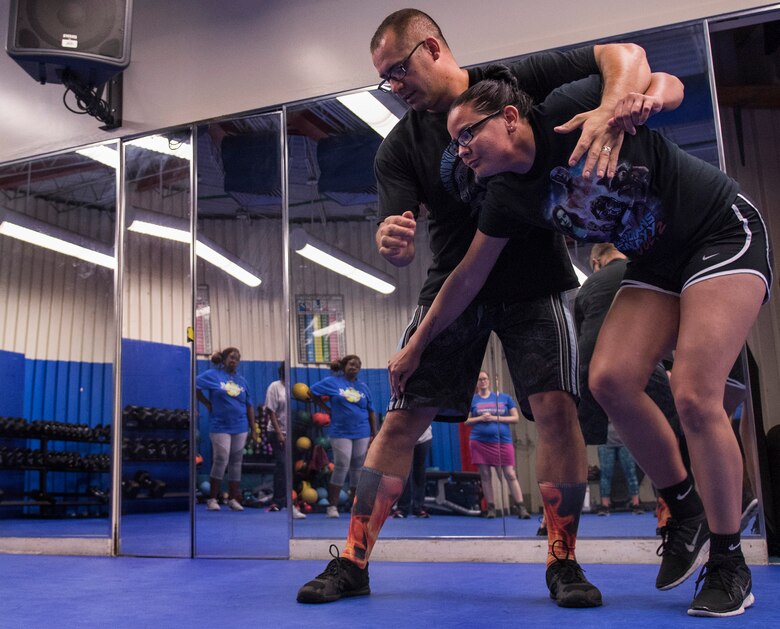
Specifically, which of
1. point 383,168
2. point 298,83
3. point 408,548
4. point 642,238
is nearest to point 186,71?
point 298,83

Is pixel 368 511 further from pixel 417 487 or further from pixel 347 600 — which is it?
pixel 417 487

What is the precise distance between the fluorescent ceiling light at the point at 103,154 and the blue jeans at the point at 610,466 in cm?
319

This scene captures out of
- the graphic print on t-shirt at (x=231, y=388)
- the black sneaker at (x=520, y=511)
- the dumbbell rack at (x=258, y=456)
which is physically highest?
the graphic print on t-shirt at (x=231, y=388)

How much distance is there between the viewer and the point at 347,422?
13.7ft

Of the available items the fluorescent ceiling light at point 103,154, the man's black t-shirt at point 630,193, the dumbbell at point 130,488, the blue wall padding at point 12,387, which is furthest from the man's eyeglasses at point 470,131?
the blue wall padding at point 12,387

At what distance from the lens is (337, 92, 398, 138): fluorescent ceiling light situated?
411cm

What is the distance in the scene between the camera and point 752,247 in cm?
191

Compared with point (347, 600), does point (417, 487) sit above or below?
above

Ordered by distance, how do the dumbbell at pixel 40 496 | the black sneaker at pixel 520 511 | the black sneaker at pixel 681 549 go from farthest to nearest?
1. the dumbbell at pixel 40 496
2. the black sneaker at pixel 520 511
3. the black sneaker at pixel 681 549

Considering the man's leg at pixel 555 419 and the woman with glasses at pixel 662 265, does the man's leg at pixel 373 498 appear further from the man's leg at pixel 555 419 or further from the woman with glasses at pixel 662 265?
the woman with glasses at pixel 662 265

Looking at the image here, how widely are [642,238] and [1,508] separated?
17.9ft

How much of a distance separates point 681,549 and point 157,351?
312cm

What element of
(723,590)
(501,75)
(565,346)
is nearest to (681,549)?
(723,590)

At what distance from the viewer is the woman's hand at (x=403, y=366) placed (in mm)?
2326
